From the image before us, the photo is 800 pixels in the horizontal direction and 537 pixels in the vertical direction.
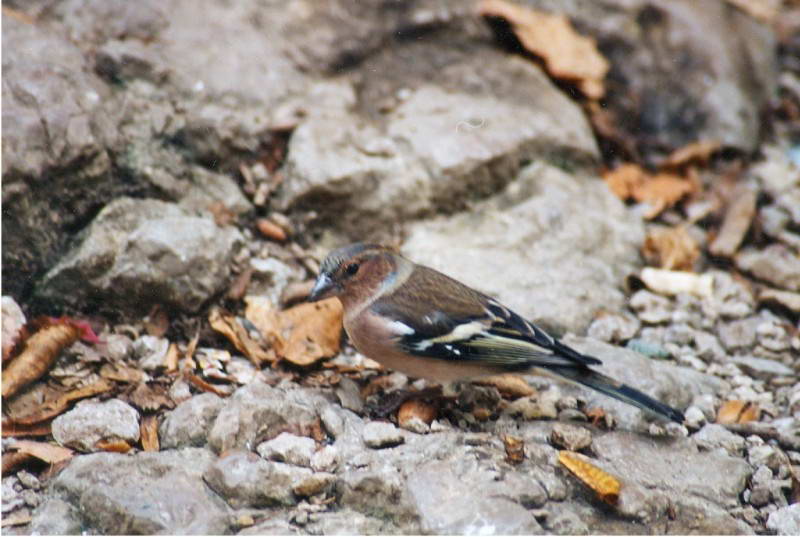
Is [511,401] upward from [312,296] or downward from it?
downward

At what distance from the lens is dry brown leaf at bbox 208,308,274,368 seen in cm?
478

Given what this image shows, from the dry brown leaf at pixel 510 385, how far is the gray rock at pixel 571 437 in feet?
1.68

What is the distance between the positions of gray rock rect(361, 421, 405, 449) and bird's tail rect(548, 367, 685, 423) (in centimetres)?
81

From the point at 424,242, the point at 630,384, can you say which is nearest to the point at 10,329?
the point at 424,242

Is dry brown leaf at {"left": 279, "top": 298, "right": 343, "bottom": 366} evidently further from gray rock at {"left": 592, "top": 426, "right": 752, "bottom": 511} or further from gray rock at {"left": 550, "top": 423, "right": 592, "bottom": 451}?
gray rock at {"left": 592, "top": 426, "right": 752, "bottom": 511}

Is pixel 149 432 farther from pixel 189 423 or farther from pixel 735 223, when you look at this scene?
pixel 735 223

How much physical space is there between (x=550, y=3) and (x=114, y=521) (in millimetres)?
5164

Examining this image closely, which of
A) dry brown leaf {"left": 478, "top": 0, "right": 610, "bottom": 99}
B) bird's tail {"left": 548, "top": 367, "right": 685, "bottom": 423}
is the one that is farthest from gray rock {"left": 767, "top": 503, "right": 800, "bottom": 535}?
dry brown leaf {"left": 478, "top": 0, "right": 610, "bottom": 99}

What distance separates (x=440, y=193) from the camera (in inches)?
228

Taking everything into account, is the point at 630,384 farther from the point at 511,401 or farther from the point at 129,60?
the point at 129,60

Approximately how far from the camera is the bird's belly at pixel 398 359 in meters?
4.41

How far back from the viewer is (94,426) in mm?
4102

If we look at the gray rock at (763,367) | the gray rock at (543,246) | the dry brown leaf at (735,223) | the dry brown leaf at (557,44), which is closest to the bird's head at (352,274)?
the gray rock at (543,246)

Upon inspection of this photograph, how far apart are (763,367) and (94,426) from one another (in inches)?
135
